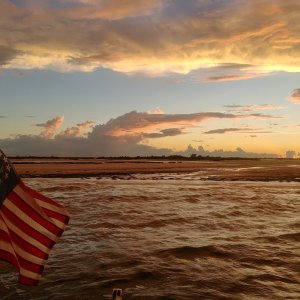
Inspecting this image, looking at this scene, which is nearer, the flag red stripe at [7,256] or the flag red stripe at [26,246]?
the flag red stripe at [7,256]

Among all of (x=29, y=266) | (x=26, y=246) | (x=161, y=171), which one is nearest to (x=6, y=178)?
(x=26, y=246)

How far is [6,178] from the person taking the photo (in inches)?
196

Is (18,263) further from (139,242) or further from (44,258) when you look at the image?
(139,242)

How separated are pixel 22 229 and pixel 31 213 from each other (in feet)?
0.82

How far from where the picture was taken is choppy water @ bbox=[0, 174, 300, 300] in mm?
10062

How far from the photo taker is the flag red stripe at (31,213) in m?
5.14

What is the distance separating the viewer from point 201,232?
17.0 m

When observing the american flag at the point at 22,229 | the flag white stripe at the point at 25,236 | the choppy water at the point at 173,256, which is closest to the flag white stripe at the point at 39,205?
the american flag at the point at 22,229

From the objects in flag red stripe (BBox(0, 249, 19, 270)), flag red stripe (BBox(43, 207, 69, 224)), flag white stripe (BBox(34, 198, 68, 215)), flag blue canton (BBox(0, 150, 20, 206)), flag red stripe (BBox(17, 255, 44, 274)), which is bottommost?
flag red stripe (BBox(17, 255, 44, 274))

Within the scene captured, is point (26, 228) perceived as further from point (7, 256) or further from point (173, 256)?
point (173, 256)

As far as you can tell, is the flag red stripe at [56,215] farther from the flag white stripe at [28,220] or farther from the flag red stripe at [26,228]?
the flag red stripe at [26,228]

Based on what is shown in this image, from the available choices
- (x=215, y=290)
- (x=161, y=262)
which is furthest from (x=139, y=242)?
(x=215, y=290)

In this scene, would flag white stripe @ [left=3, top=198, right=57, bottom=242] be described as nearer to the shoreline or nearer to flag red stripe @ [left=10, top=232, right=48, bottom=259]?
flag red stripe @ [left=10, top=232, right=48, bottom=259]

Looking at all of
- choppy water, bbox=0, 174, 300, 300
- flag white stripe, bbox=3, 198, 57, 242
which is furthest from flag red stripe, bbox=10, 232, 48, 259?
choppy water, bbox=0, 174, 300, 300
